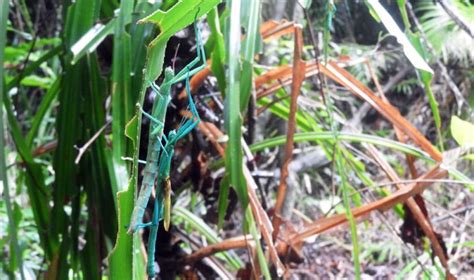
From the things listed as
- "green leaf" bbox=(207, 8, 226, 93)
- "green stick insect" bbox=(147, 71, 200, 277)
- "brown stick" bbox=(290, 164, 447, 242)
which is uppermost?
"green leaf" bbox=(207, 8, 226, 93)

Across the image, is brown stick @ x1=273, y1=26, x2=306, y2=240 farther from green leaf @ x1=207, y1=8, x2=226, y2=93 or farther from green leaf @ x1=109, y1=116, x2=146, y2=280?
green leaf @ x1=109, y1=116, x2=146, y2=280

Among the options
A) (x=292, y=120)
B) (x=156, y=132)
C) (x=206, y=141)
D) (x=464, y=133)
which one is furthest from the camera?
(x=206, y=141)

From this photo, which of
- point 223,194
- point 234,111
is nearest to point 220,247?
point 223,194

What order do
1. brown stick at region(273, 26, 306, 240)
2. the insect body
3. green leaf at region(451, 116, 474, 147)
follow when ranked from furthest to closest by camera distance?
brown stick at region(273, 26, 306, 240) < green leaf at region(451, 116, 474, 147) < the insect body

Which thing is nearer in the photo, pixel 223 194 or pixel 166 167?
pixel 166 167

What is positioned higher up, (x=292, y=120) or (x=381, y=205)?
(x=292, y=120)

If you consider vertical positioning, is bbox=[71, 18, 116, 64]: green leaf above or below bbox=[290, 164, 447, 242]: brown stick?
above

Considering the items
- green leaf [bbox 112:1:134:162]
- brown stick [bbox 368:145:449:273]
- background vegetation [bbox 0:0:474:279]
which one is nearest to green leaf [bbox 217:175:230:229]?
background vegetation [bbox 0:0:474:279]

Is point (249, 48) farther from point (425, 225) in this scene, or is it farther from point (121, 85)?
point (425, 225)

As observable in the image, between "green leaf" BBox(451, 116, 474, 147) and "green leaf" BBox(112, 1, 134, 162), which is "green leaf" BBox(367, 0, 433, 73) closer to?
"green leaf" BBox(451, 116, 474, 147)

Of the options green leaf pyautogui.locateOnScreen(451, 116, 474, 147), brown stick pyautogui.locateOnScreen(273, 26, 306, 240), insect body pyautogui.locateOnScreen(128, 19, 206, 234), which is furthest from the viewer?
brown stick pyautogui.locateOnScreen(273, 26, 306, 240)

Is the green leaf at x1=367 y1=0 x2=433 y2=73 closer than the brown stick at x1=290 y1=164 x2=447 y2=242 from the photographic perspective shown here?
Yes
